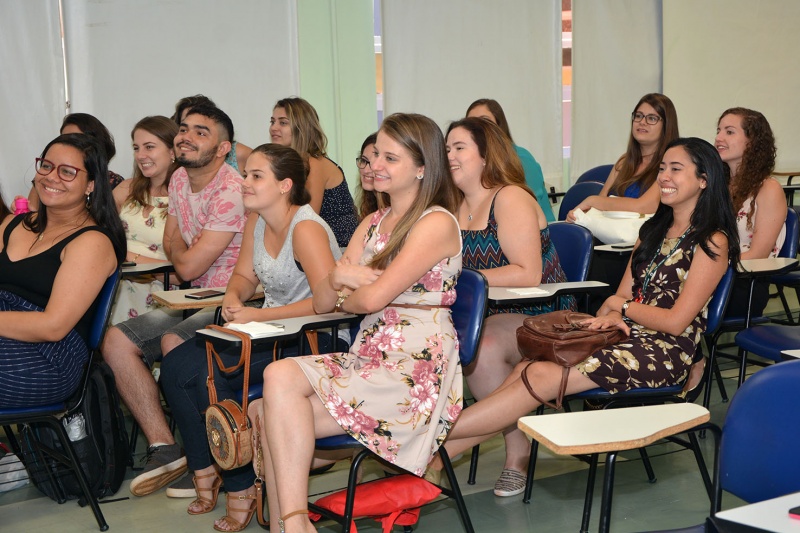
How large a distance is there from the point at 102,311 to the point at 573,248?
70.2 inches

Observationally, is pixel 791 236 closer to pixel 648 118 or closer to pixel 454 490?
pixel 648 118

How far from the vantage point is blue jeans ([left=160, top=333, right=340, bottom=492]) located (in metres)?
2.95

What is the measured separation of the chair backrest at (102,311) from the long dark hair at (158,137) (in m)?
1.33

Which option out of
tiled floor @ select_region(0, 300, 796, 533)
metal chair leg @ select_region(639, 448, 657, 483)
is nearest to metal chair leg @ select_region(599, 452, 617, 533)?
tiled floor @ select_region(0, 300, 796, 533)

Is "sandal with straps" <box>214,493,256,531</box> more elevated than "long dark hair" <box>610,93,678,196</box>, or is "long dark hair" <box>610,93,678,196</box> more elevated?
"long dark hair" <box>610,93,678,196</box>

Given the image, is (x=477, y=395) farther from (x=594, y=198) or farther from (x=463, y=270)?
(x=594, y=198)

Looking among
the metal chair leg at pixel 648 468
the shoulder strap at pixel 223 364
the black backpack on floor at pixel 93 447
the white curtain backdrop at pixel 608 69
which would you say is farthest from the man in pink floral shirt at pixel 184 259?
the white curtain backdrop at pixel 608 69

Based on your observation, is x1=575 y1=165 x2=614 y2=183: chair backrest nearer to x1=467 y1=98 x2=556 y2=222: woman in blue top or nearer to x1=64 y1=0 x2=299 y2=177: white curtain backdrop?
x1=467 y1=98 x2=556 y2=222: woman in blue top

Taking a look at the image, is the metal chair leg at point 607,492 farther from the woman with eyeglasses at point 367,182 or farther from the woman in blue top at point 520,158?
the woman in blue top at point 520,158

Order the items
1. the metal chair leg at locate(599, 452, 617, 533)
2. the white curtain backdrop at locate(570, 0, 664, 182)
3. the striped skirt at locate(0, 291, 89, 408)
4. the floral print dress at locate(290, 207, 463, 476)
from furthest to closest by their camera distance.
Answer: the white curtain backdrop at locate(570, 0, 664, 182) → the striped skirt at locate(0, 291, 89, 408) → the floral print dress at locate(290, 207, 463, 476) → the metal chair leg at locate(599, 452, 617, 533)

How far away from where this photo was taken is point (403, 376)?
252 cm

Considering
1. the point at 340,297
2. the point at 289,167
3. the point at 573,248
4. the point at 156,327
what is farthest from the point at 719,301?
the point at 156,327

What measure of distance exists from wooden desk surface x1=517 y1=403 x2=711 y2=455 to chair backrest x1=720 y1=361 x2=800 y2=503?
11 centimetres

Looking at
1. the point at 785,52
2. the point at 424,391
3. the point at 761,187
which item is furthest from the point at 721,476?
the point at 785,52
